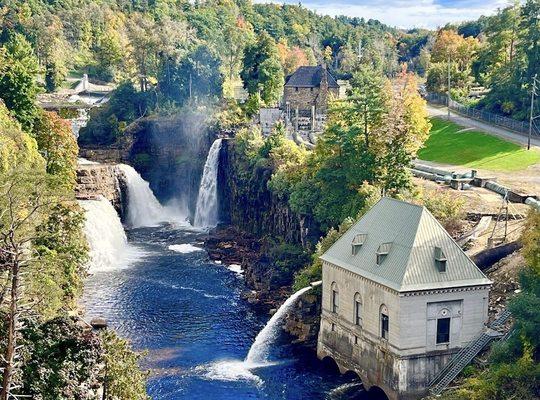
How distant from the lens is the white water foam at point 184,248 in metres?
89.0

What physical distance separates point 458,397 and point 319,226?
1320 inches

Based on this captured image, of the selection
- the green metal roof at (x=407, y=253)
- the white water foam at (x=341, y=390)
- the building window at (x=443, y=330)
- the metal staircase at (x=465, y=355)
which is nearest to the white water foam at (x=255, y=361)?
the white water foam at (x=341, y=390)

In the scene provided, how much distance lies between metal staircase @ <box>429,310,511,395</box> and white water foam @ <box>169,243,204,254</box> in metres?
45.4

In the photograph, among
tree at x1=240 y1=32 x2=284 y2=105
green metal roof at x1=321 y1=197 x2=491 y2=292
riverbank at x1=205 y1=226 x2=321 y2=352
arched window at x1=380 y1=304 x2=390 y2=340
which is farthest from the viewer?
tree at x1=240 y1=32 x2=284 y2=105

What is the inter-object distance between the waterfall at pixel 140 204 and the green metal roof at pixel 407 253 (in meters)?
57.5

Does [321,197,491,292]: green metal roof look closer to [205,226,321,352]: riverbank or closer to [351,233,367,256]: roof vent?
[351,233,367,256]: roof vent

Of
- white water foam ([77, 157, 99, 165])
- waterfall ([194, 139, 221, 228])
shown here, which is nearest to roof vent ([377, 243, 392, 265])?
waterfall ([194, 139, 221, 228])

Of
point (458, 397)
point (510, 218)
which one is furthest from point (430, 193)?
point (458, 397)

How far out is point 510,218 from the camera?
6300 centimetres

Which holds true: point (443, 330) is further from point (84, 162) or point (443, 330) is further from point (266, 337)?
point (84, 162)

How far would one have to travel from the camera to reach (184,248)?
90438 millimetres

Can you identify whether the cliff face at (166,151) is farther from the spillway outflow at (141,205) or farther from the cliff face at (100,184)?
the cliff face at (100,184)

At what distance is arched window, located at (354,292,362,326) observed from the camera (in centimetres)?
5141

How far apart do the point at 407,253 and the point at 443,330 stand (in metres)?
4.97
